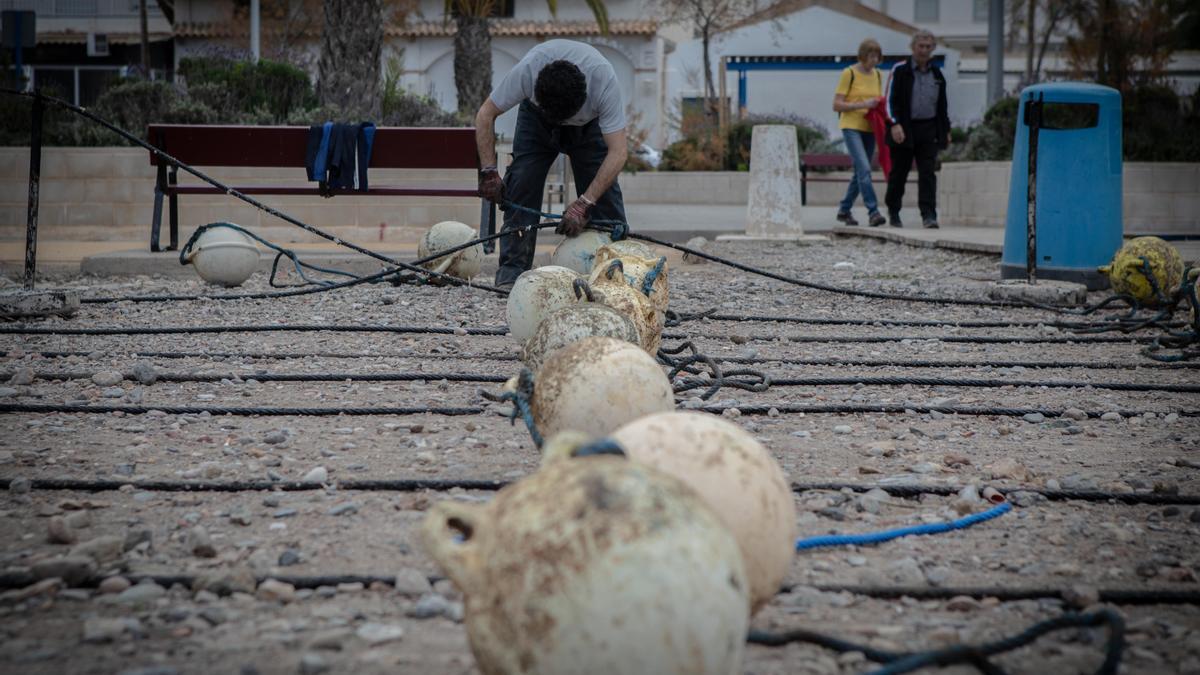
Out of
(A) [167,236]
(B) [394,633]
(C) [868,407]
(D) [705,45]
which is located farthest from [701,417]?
(D) [705,45]

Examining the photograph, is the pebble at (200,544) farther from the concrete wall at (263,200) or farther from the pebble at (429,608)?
the concrete wall at (263,200)

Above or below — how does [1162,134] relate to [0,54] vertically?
below

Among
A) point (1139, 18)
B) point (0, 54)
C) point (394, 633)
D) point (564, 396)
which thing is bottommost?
point (394, 633)

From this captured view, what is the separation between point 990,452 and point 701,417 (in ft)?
7.45

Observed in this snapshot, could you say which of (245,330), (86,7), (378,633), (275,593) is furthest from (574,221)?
(86,7)

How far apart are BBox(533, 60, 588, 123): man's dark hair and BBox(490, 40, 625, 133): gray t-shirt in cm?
14

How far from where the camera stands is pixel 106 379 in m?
5.75

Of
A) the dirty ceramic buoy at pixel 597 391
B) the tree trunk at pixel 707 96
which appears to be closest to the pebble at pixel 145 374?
the dirty ceramic buoy at pixel 597 391

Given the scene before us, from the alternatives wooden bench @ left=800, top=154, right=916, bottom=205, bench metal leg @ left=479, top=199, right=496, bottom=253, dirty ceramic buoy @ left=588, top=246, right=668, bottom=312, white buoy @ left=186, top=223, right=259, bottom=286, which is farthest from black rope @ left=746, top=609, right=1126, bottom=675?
wooden bench @ left=800, top=154, right=916, bottom=205

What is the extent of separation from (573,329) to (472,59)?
614 inches

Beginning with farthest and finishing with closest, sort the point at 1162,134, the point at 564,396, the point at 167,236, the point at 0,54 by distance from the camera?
the point at 0,54
the point at 1162,134
the point at 167,236
the point at 564,396

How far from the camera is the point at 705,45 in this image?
102ft

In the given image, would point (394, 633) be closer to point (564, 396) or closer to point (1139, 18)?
point (564, 396)

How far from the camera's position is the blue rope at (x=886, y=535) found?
11.4 feet
